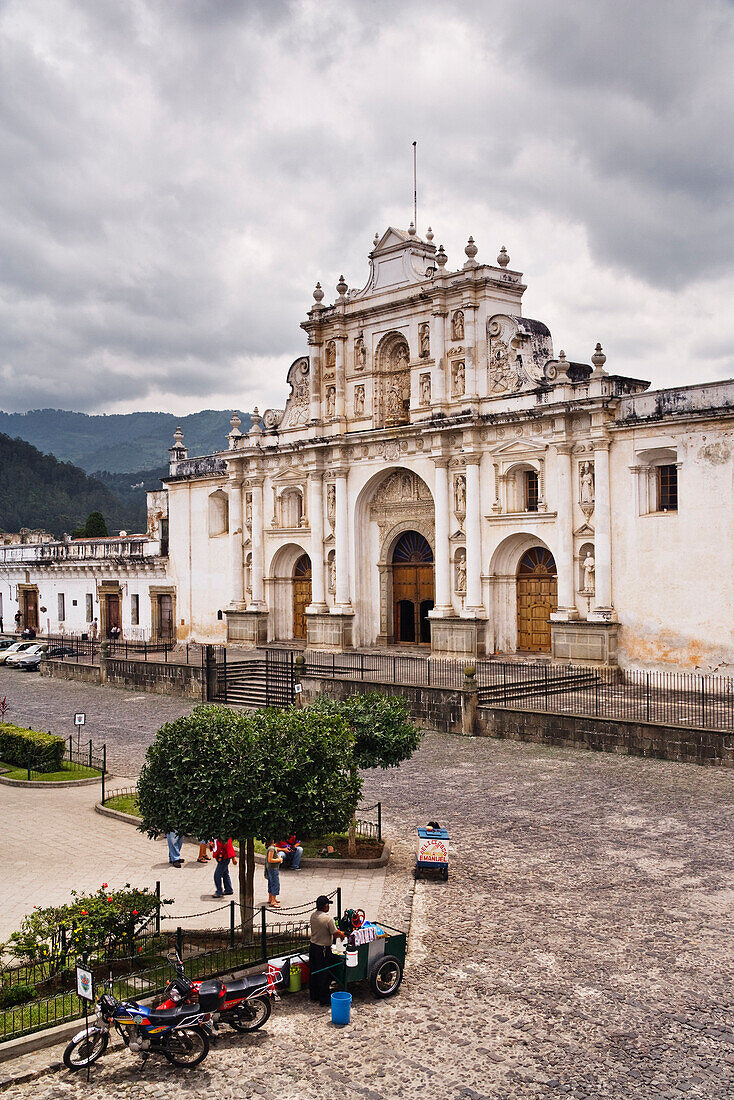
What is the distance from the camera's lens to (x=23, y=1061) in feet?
31.8

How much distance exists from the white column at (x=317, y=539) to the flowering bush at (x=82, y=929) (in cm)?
2698

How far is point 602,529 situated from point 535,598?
4.11 m

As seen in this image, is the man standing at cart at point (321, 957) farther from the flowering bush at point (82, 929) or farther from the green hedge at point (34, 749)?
the green hedge at point (34, 749)

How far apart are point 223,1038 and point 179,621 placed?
36.6 meters

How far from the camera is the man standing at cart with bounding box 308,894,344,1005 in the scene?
10.8m

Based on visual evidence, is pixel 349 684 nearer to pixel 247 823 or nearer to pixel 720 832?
pixel 720 832

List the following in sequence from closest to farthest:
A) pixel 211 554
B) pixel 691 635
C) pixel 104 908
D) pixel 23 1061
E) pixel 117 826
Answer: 1. pixel 23 1061
2. pixel 104 908
3. pixel 117 826
4. pixel 691 635
5. pixel 211 554

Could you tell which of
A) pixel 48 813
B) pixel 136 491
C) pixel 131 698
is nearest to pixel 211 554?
pixel 131 698

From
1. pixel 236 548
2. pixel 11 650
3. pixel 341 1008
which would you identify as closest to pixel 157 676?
pixel 236 548

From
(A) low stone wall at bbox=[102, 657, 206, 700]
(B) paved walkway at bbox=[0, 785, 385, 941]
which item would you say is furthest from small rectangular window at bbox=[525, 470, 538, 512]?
(B) paved walkway at bbox=[0, 785, 385, 941]

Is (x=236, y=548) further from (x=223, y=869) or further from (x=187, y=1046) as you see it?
(x=187, y=1046)

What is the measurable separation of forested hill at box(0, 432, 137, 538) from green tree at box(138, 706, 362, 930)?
4047 inches

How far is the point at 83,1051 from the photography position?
945cm

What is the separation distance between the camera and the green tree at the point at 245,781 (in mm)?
11852
